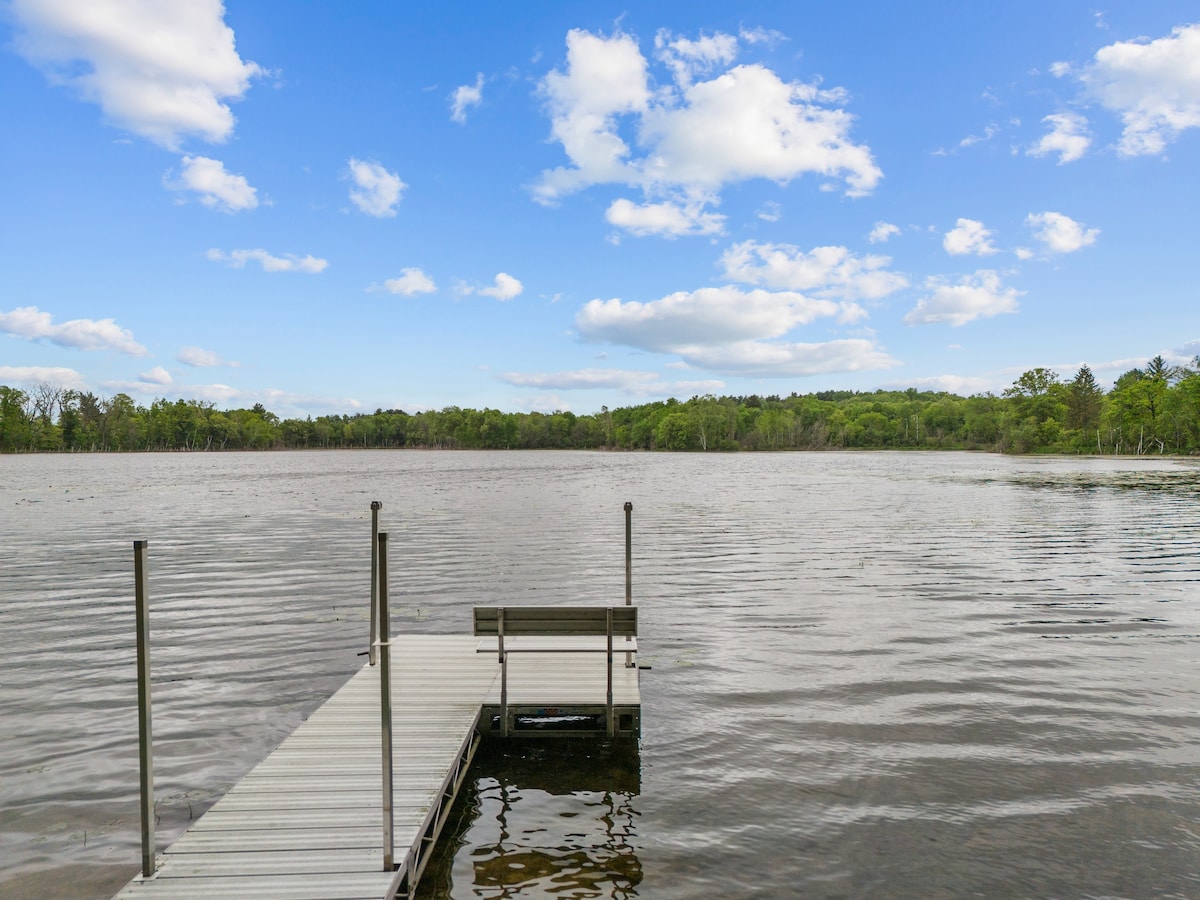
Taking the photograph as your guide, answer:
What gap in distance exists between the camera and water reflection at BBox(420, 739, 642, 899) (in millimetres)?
6113

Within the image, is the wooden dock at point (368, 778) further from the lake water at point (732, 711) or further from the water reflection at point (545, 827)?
the lake water at point (732, 711)

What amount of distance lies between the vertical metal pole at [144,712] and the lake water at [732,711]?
1.47 m

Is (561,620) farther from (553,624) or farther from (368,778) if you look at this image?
(368,778)

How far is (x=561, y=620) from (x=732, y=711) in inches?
104

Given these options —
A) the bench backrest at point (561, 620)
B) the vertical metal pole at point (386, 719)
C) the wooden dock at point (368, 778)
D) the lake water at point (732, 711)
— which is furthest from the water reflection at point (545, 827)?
the bench backrest at point (561, 620)

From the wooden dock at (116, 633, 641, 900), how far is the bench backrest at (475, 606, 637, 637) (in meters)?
0.49

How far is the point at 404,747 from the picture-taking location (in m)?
7.44

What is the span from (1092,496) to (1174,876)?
49.6 metres

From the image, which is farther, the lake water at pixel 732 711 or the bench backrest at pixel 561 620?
the bench backrest at pixel 561 620

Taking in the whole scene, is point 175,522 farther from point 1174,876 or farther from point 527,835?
point 1174,876

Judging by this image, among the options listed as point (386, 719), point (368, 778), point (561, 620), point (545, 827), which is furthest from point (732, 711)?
point (386, 719)

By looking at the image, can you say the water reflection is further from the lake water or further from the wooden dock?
the wooden dock

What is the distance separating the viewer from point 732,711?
33.8 ft

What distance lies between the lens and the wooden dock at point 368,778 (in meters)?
5.23
